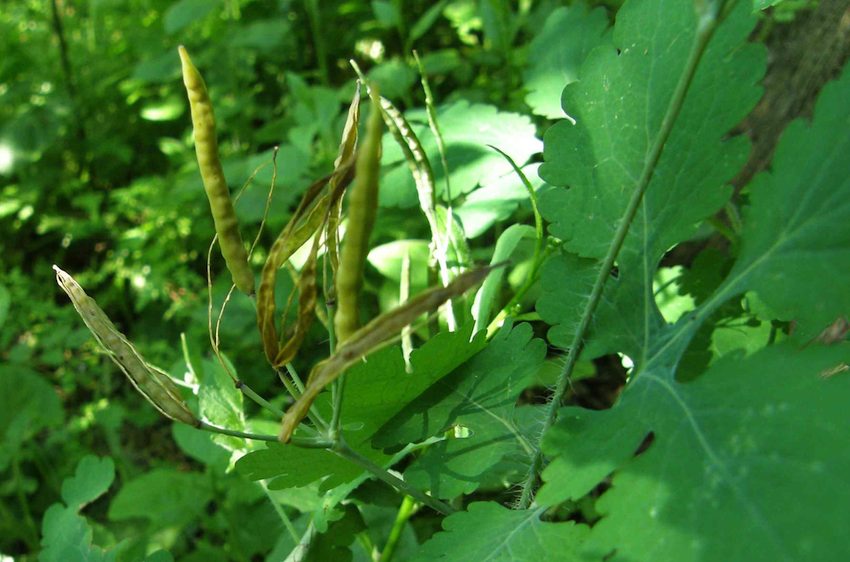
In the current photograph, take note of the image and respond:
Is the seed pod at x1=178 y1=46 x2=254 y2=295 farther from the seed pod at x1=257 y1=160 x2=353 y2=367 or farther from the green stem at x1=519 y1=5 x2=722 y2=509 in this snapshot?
the green stem at x1=519 y1=5 x2=722 y2=509

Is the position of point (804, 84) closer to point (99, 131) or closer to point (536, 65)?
point (536, 65)

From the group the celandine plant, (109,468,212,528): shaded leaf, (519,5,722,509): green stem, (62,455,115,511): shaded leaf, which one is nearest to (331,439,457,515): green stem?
the celandine plant

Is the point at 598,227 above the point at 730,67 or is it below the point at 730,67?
below

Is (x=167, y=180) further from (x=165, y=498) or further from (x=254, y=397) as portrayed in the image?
(x=254, y=397)

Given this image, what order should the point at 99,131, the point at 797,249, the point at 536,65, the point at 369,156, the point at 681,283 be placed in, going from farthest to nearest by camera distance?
the point at 99,131 < the point at 536,65 < the point at 681,283 < the point at 797,249 < the point at 369,156

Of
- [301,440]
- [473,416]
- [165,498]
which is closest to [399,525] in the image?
[473,416]

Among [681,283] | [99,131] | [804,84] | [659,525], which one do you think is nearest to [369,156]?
[659,525]

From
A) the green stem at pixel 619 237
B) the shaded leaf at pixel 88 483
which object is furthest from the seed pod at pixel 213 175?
the shaded leaf at pixel 88 483
